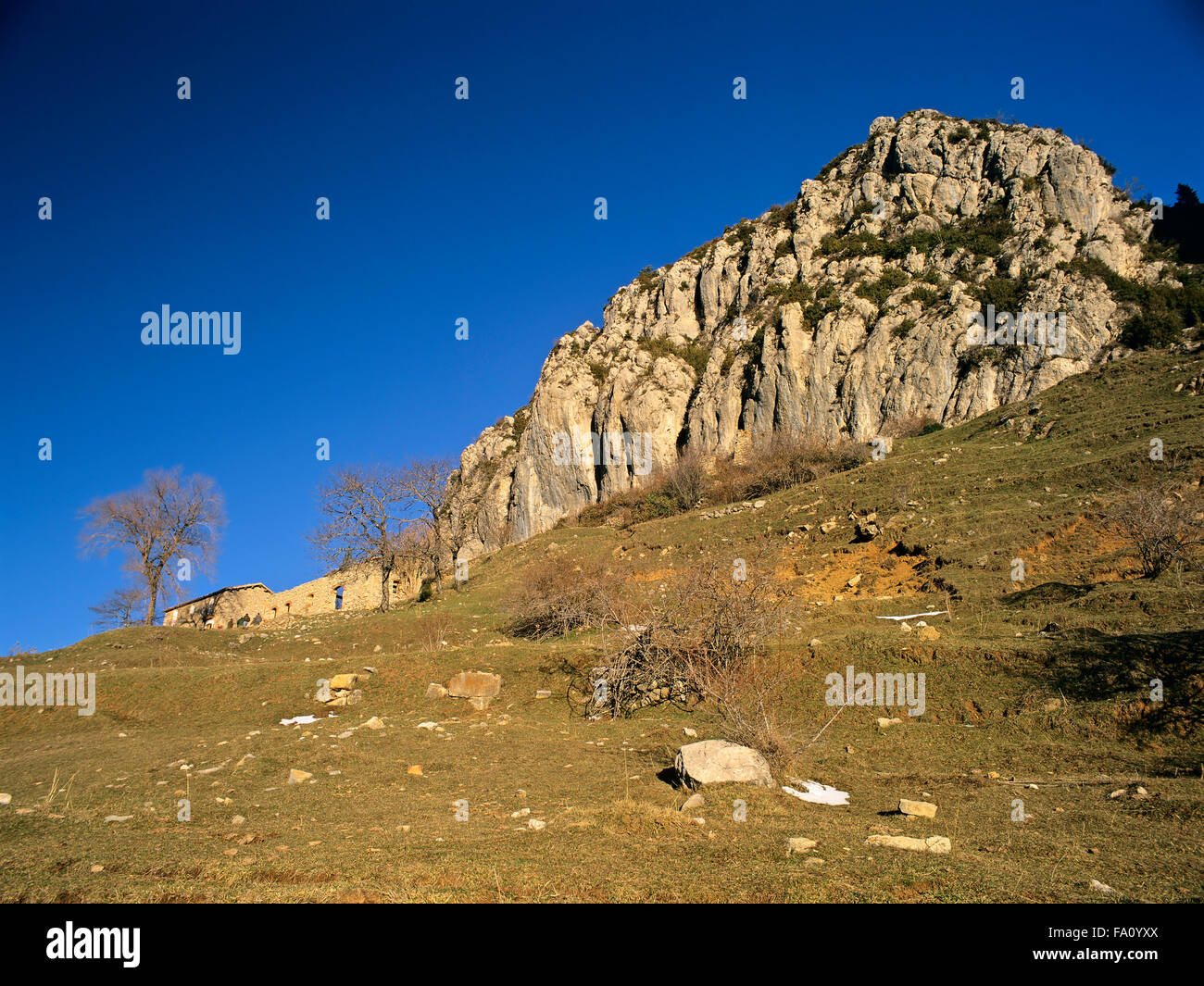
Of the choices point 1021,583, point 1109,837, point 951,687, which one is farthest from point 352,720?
point 1021,583

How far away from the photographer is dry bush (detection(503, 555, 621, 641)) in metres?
19.8

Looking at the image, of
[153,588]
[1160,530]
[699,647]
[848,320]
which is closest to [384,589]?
[153,588]

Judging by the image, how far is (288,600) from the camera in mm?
47875

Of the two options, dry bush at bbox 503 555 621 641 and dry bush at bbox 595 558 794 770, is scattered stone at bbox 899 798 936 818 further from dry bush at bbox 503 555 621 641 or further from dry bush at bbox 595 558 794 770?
dry bush at bbox 503 555 621 641

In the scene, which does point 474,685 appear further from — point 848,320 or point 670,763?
point 848,320

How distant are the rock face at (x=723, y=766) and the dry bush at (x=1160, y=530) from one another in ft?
40.6

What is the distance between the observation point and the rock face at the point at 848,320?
45312 mm

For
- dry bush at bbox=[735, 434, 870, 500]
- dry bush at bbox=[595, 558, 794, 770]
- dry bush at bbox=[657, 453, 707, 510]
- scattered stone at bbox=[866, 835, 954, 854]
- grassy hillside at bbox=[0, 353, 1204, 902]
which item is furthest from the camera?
dry bush at bbox=[657, 453, 707, 510]

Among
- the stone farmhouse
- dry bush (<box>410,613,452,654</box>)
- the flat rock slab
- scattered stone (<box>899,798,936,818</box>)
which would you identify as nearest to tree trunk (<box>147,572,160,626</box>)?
the stone farmhouse

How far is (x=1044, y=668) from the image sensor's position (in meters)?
11.3

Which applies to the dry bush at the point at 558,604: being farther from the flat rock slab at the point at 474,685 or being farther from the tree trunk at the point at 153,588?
the tree trunk at the point at 153,588

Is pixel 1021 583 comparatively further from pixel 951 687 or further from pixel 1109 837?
pixel 1109 837

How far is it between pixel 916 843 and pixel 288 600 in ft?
161

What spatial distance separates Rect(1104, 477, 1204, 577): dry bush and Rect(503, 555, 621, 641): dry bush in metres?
12.4
